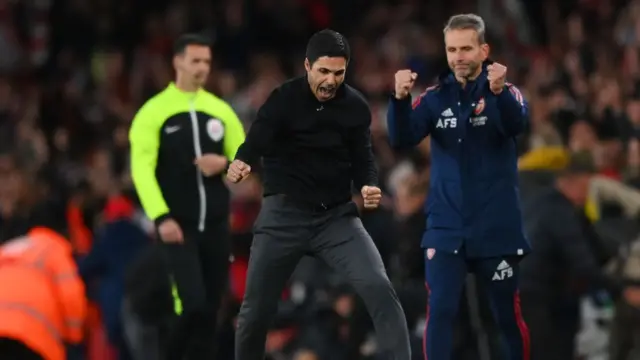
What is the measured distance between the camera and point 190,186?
11.3 meters

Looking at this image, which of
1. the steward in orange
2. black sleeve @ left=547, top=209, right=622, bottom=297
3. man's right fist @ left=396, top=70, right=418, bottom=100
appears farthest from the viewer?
black sleeve @ left=547, top=209, right=622, bottom=297

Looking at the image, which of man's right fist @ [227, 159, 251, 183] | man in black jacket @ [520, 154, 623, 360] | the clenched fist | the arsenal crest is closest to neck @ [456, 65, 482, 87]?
the arsenal crest

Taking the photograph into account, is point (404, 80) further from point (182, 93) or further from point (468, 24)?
point (182, 93)

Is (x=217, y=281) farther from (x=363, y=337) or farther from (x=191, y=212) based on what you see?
(x=363, y=337)

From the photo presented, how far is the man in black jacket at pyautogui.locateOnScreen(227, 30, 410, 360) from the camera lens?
9.63 meters

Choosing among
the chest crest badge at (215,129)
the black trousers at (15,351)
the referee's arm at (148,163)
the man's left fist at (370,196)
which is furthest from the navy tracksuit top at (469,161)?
the black trousers at (15,351)

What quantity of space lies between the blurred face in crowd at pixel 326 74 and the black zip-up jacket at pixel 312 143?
12 centimetres

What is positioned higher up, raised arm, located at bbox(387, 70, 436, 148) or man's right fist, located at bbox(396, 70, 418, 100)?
man's right fist, located at bbox(396, 70, 418, 100)

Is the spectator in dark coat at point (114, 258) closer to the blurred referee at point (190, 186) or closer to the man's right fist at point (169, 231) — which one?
the blurred referee at point (190, 186)

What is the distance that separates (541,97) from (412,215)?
4.80 m

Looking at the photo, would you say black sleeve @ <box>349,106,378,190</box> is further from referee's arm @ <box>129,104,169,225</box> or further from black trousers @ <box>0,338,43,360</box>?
black trousers @ <box>0,338,43,360</box>

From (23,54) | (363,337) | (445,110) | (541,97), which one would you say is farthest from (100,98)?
(445,110)

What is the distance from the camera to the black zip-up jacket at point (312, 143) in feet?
31.9

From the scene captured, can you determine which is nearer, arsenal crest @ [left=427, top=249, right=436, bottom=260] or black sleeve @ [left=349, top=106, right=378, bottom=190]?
black sleeve @ [left=349, top=106, right=378, bottom=190]
